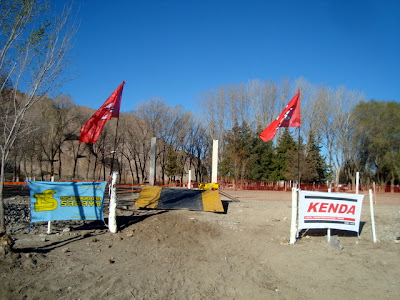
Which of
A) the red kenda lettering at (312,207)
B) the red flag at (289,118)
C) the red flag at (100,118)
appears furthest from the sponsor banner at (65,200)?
the red kenda lettering at (312,207)

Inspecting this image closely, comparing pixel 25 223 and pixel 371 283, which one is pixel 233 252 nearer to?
pixel 371 283

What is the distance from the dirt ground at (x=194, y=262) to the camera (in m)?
5.51

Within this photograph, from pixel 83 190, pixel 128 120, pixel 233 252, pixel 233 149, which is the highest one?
pixel 128 120

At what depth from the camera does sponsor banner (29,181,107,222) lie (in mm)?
8898

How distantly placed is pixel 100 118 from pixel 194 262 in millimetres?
5802

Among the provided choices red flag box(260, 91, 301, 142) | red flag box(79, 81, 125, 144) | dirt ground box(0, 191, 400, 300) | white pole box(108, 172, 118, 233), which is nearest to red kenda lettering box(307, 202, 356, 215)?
dirt ground box(0, 191, 400, 300)

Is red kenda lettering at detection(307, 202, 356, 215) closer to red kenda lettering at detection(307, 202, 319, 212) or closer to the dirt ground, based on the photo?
red kenda lettering at detection(307, 202, 319, 212)

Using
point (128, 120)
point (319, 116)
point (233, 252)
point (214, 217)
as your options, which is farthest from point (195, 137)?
point (233, 252)

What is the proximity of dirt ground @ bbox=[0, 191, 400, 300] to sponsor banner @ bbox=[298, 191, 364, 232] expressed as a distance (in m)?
0.49

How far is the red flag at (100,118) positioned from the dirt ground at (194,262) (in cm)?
289

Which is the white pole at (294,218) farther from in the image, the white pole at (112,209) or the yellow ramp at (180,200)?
the white pole at (112,209)

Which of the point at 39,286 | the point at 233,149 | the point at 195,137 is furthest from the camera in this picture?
the point at 195,137

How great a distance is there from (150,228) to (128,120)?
4567 centimetres

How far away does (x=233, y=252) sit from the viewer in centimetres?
812
